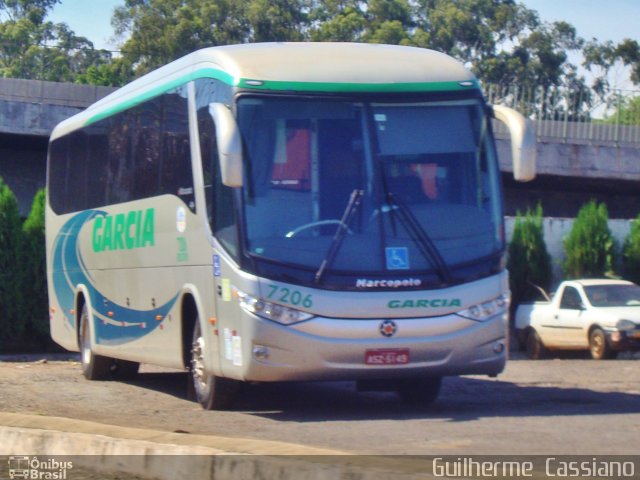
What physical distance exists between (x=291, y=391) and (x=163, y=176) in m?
3.21

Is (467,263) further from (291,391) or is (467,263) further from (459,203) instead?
(291,391)

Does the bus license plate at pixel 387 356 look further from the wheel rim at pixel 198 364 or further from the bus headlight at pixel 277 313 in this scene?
the wheel rim at pixel 198 364

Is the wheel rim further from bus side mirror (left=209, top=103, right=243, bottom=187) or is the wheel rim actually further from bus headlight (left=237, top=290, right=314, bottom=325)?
bus side mirror (left=209, top=103, right=243, bottom=187)

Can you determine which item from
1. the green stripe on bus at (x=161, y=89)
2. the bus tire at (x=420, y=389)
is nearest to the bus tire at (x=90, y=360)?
the green stripe on bus at (x=161, y=89)

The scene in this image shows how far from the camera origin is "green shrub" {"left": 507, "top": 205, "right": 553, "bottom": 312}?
1039 inches

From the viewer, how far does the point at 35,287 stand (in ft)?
77.0

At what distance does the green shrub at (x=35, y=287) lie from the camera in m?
23.4

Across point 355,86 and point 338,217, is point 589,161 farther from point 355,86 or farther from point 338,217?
point 338,217

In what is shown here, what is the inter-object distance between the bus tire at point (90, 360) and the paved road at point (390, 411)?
0.30 metres

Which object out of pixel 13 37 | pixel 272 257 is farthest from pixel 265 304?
pixel 13 37

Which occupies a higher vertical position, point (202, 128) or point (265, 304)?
point (202, 128)

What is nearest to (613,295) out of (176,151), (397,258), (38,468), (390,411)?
(390,411)

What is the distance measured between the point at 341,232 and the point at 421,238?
2.43 feet

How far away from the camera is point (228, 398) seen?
1145 centimetres
